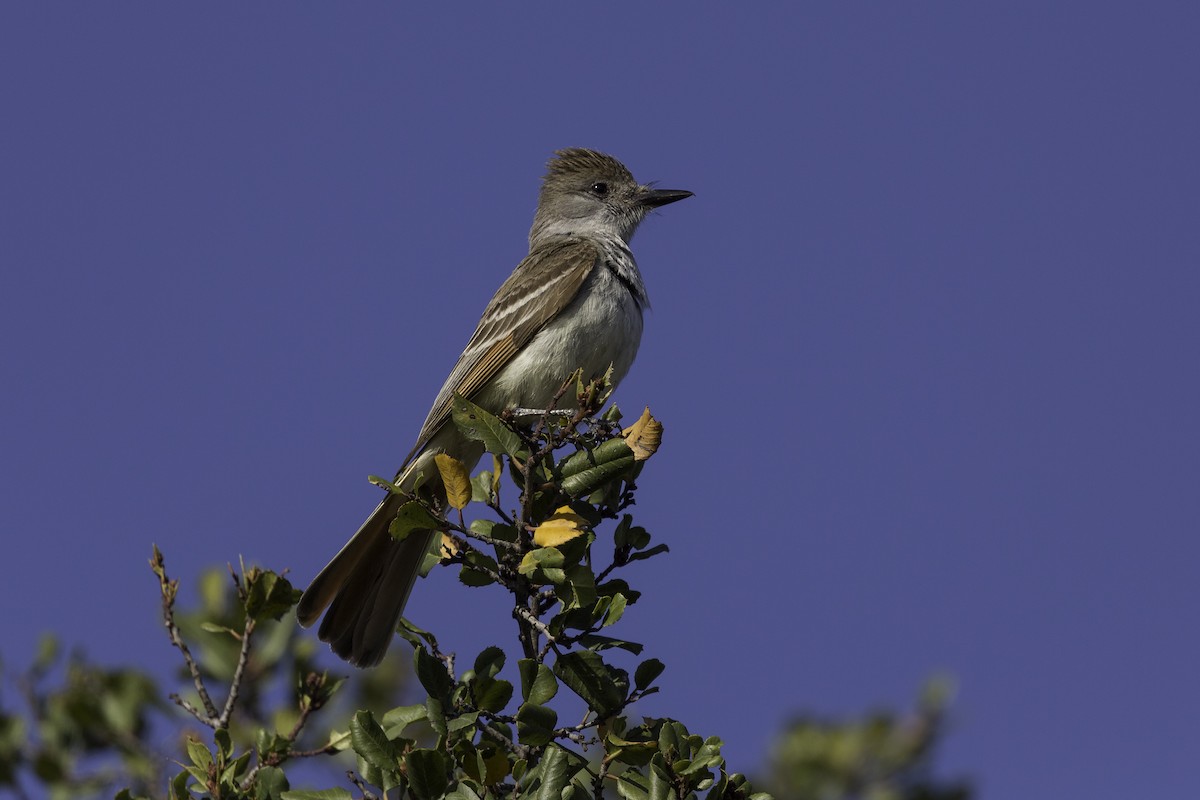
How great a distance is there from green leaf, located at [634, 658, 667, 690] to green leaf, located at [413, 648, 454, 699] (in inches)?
24.4

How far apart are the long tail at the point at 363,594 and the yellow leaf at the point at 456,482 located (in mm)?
1082

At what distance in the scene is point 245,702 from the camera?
19.0ft

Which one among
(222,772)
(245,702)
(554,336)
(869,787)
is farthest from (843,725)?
(222,772)

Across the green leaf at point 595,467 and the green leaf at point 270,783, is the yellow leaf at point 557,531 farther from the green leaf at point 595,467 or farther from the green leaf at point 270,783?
the green leaf at point 270,783

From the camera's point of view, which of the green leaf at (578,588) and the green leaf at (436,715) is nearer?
the green leaf at (436,715)

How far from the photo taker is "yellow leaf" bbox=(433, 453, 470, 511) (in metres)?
4.89

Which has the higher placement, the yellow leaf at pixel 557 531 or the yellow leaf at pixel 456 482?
the yellow leaf at pixel 456 482

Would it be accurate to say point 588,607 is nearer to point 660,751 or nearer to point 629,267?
point 660,751

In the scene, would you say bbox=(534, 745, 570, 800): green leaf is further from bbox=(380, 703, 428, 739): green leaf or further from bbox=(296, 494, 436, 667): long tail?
bbox=(296, 494, 436, 667): long tail

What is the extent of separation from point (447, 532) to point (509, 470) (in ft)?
2.19

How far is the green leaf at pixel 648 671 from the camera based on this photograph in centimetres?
436

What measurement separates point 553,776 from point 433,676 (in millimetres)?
590

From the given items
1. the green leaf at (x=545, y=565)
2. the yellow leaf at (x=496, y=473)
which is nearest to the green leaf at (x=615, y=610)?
the green leaf at (x=545, y=565)

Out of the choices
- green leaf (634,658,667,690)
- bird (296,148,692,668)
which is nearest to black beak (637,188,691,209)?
bird (296,148,692,668)
